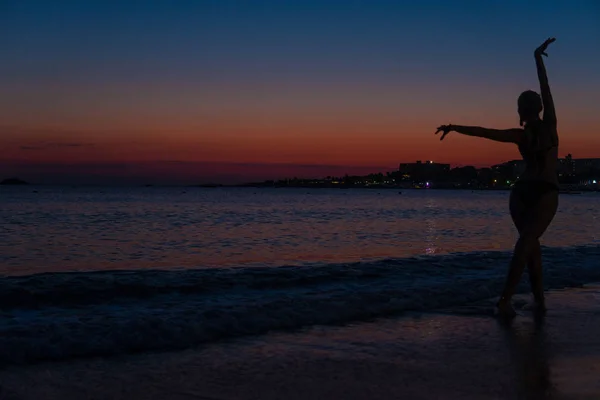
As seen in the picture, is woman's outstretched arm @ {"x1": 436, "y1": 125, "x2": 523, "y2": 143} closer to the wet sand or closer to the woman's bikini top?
the woman's bikini top

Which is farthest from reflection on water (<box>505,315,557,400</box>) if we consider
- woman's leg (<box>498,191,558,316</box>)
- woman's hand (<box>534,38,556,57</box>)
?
woman's hand (<box>534,38,556,57</box>)

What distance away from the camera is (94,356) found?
523 centimetres

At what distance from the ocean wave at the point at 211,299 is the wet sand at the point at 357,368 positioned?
17.6 inches

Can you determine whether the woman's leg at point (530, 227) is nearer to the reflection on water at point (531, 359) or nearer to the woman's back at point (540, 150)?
the woman's back at point (540, 150)

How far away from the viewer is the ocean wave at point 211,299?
18.9ft

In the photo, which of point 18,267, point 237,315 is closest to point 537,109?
point 237,315

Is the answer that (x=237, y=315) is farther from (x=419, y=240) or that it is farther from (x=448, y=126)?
(x=419, y=240)

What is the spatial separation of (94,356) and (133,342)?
46 centimetres

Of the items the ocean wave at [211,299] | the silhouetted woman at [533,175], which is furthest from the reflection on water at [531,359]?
the ocean wave at [211,299]

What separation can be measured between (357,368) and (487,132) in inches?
114

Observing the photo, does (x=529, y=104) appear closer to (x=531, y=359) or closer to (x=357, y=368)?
(x=531, y=359)

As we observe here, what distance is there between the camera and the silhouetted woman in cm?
665

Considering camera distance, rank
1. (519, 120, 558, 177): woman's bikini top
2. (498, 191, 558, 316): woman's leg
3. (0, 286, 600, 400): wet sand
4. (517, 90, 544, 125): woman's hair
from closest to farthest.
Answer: (0, 286, 600, 400): wet sand
(519, 120, 558, 177): woman's bikini top
(498, 191, 558, 316): woman's leg
(517, 90, 544, 125): woman's hair

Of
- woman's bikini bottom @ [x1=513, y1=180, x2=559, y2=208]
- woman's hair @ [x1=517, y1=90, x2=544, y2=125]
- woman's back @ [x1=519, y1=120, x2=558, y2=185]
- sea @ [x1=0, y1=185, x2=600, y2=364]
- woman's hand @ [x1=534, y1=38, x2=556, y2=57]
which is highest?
woman's hand @ [x1=534, y1=38, x2=556, y2=57]
